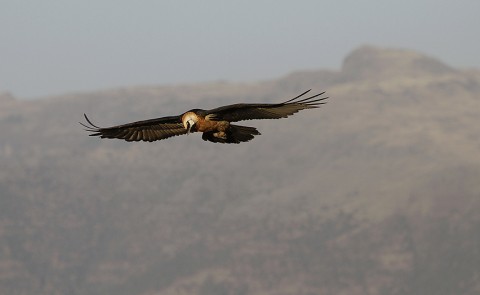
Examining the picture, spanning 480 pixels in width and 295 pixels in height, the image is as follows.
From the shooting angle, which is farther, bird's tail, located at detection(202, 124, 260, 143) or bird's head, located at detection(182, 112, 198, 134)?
bird's tail, located at detection(202, 124, 260, 143)

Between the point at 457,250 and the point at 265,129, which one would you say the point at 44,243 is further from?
the point at 457,250

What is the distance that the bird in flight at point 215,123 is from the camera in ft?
53.7

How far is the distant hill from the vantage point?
151500mm

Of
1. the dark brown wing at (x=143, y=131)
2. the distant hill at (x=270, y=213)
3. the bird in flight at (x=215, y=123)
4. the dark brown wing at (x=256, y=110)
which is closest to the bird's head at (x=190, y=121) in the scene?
the bird in flight at (x=215, y=123)

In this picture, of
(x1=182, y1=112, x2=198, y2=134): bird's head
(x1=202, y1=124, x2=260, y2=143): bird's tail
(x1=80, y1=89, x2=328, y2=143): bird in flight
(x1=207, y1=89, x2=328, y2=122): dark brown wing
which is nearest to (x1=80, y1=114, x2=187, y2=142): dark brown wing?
(x1=80, y1=89, x2=328, y2=143): bird in flight

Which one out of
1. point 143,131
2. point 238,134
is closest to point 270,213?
point 143,131

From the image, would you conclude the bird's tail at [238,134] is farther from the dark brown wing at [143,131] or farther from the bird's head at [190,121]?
the bird's head at [190,121]

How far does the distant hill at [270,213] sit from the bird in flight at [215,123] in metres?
126

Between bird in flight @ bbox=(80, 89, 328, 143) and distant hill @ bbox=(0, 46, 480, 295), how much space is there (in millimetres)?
125827

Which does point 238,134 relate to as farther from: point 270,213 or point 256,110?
point 270,213

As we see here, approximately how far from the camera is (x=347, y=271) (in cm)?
15275

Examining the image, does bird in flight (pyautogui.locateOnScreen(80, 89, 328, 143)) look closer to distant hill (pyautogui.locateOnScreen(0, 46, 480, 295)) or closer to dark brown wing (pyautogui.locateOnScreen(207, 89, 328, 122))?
dark brown wing (pyautogui.locateOnScreen(207, 89, 328, 122))

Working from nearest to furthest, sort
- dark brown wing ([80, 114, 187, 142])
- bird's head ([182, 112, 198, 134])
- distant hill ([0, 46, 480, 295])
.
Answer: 1. bird's head ([182, 112, 198, 134])
2. dark brown wing ([80, 114, 187, 142])
3. distant hill ([0, 46, 480, 295])

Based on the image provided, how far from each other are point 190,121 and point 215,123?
0.87 metres
